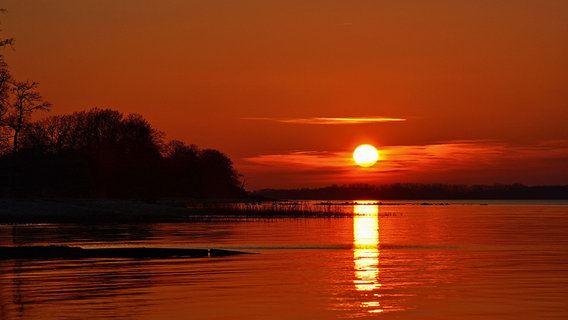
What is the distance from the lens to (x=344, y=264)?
1754 inches

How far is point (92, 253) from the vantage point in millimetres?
48656

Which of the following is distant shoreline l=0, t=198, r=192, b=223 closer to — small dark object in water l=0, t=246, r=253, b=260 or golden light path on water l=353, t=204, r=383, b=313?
small dark object in water l=0, t=246, r=253, b=260

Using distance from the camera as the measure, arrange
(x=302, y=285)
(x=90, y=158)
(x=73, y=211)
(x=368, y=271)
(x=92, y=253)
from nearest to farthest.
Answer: (x=302, y=285) → (x=368, y=271) → (x=92, y=253) → (x=73, y=211) → (x=90, y=158)

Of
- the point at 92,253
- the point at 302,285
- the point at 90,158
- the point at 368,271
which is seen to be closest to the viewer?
the point at 302,285

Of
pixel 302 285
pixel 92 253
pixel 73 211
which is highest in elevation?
pixel 73 211

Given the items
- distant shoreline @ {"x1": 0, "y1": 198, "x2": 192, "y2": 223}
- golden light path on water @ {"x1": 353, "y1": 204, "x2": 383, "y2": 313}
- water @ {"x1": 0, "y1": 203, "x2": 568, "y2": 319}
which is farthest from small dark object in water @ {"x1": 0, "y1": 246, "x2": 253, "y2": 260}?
distant shoreline @ {"x1": 0, "y1": 198, "x2": 192, "y2": 223}

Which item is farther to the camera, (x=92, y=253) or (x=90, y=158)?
(x=90, y=158)

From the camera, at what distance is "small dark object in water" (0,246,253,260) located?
46469 millimetres

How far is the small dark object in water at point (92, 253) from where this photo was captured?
152 feet

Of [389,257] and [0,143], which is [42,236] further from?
[0,143]

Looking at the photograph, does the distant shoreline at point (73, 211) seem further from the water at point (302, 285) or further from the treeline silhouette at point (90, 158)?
the water at point (302, 285)

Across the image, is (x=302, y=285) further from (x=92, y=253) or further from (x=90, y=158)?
(x=90, y=158)

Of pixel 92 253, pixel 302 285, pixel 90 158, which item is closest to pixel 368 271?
pixel 302 285

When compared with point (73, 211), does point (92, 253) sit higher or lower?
lower
